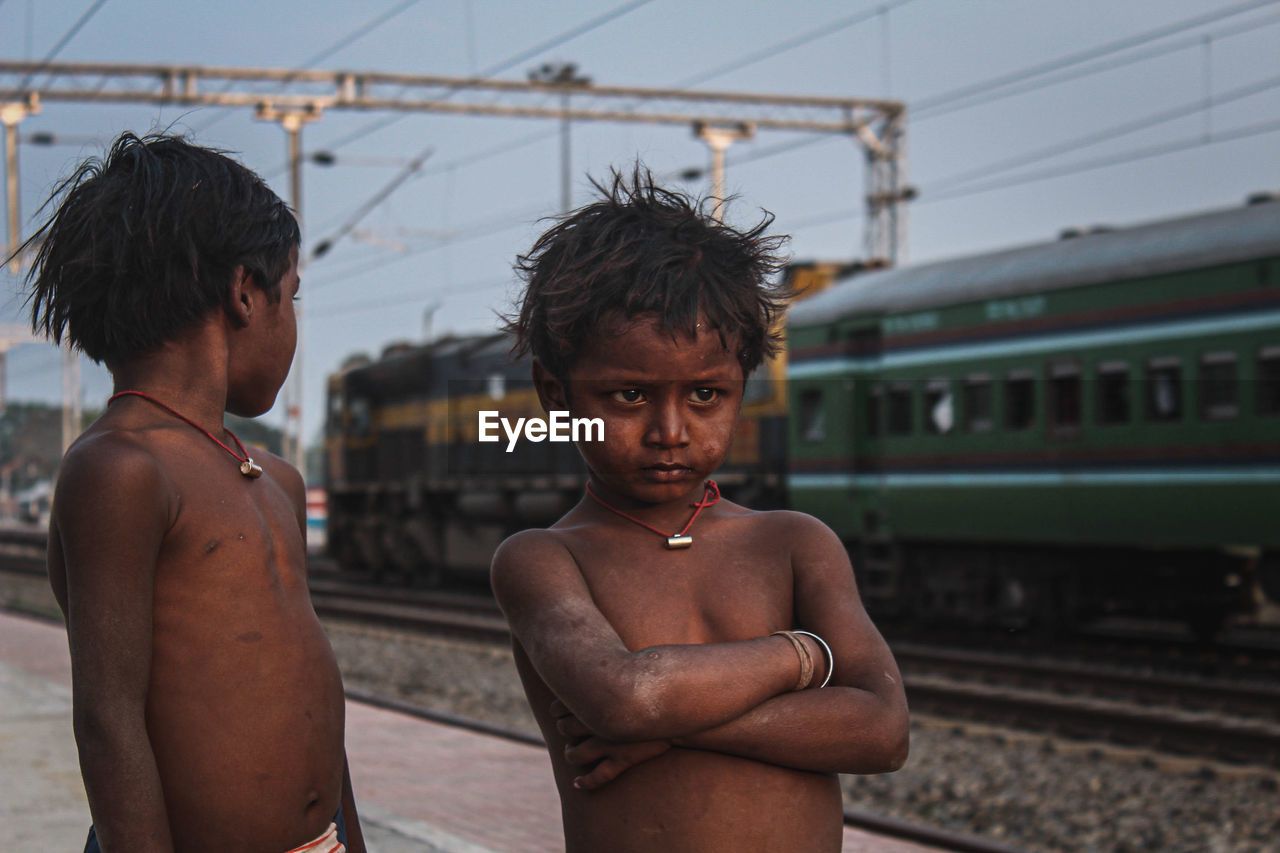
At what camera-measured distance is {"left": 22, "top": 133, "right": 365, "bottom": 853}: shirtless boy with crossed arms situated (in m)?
1.79

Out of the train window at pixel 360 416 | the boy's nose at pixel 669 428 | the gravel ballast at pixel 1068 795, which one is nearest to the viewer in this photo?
the boy's nose at pixel 669 428

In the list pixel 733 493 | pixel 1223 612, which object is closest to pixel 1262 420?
pixel 1223 612

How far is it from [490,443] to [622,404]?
10.0 inches

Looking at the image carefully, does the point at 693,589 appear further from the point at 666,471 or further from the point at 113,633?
the point at 113,633

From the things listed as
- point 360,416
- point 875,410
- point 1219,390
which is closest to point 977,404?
point 875,410

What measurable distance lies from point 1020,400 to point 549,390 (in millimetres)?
11184

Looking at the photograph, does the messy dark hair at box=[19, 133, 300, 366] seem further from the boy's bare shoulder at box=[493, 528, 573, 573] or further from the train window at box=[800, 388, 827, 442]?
the train window at box=[800, 388, 827, 442]

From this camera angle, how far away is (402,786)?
6.60m

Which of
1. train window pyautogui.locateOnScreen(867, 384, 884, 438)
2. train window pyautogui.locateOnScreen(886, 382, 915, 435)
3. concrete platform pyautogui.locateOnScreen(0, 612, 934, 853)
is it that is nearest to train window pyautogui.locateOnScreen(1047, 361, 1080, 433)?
train window pyautogui.locateOnScreen(886, 382, 915, 435)

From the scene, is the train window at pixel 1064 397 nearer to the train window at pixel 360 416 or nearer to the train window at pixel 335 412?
the train window at pixel 360 416

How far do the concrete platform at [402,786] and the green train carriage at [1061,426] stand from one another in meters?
3.54

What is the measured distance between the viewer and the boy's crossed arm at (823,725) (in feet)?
5.78

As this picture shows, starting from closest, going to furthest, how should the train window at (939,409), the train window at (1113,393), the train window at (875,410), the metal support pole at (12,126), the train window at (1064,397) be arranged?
the train window at (1113,393) < the train window at (1064,397) < the train window at (939,409) < the train window at (875,410) < the metal support pole at (12,126)

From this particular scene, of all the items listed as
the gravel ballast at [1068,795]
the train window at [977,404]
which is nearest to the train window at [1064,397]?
the train window at [977,404]
